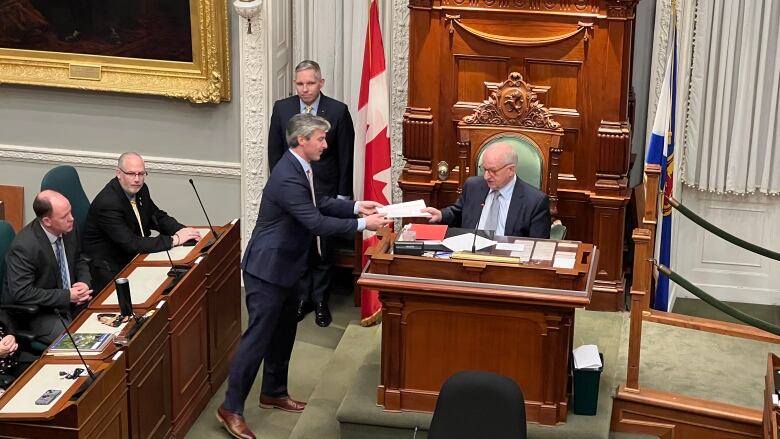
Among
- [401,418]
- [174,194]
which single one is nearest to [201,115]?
[174,194]

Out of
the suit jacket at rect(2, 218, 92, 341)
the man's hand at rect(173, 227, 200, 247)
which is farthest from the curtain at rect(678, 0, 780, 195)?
the suit jacket at rect(2, 218, 92, 341)

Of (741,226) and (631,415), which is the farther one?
(741,226)

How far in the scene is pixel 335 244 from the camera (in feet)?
28.7

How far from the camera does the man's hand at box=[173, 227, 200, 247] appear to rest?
7507 millimetres

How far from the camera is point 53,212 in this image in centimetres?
689

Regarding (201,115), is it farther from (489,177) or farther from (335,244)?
(489,177)

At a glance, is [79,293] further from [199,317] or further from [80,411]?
[80,411]

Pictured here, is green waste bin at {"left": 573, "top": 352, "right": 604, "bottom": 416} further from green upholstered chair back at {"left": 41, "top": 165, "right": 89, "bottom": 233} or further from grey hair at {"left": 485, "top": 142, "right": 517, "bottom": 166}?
green upholstered chair back at {"left": 41, "top": 165, "right": 89, "bottom": 233}

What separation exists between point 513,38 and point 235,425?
106 inches

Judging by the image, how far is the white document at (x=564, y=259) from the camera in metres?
6.27

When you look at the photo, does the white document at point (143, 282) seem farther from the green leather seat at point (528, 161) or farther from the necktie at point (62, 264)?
the green leather seat at point (528, 161)

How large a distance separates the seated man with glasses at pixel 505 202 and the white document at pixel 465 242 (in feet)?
1.05

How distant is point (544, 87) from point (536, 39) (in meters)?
0.28

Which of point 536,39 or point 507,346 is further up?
point 536,39
